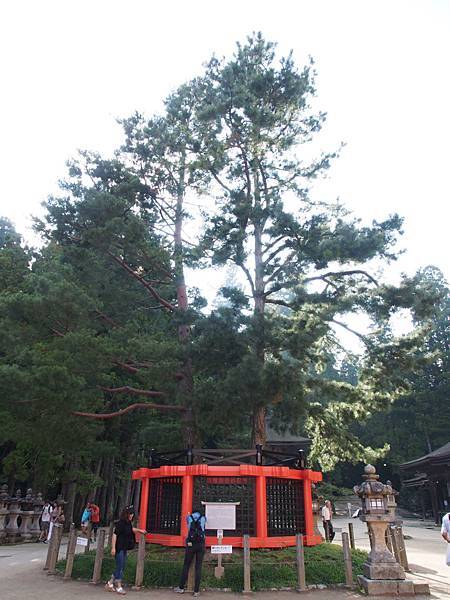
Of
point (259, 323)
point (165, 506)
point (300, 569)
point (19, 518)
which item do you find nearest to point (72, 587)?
point (165, 506)

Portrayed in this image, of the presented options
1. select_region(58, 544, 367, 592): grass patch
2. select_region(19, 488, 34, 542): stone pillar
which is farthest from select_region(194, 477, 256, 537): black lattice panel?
select_region(19, 488, 34, 542): stone pillar

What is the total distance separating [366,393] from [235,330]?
4540 mm

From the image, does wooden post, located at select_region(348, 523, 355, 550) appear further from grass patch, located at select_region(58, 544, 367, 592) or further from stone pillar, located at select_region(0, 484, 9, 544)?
stone pillar, located at select_region(0, 484, 9, 544)

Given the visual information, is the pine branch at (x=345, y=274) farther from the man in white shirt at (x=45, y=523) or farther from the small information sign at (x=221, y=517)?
the man in white shirt at (x=45, y=523)

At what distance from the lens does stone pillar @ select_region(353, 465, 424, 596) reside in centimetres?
821

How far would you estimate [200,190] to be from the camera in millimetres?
16312

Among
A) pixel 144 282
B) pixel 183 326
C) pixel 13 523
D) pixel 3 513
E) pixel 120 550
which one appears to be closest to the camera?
pixel 120 550

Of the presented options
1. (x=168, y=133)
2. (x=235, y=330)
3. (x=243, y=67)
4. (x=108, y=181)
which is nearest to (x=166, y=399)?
(x=235, y=330)

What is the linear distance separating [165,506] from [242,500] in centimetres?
190

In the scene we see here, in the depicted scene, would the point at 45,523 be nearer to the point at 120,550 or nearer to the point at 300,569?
the point at 120,550

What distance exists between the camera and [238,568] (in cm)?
890

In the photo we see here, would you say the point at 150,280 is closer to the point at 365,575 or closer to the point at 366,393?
the point at 366,393

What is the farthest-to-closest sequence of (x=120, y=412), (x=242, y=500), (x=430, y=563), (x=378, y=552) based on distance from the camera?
(x=120, y=412) < (x=430, y=563) < (x=242, y=500) < (x=378, y=552)

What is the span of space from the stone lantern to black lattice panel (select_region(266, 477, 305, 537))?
186 cm
